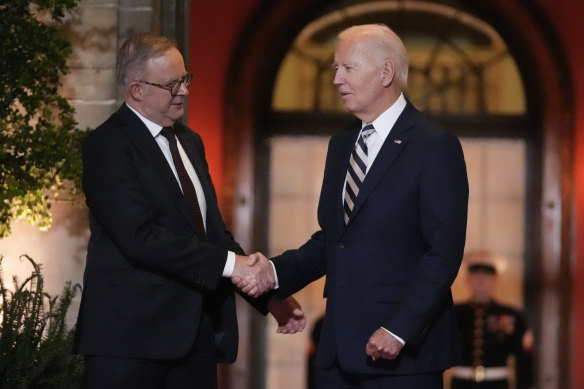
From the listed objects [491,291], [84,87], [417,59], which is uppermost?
[417,59]

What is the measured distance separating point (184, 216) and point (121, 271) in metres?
0.23

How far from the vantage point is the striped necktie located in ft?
9.30

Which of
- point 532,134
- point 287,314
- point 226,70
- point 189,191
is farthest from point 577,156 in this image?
point 189,191

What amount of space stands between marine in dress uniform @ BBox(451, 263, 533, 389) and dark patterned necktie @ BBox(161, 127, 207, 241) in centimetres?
283

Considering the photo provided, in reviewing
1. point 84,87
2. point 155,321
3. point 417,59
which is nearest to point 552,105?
point 417,59

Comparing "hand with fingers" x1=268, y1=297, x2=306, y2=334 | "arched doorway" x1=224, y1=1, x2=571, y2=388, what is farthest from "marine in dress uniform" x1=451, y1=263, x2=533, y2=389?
"hand with fingers" x1=268, y1=297, x2=306, y2=334

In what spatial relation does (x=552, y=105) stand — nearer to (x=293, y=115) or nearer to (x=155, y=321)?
(x=293, y=115)

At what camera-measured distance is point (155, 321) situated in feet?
9.23

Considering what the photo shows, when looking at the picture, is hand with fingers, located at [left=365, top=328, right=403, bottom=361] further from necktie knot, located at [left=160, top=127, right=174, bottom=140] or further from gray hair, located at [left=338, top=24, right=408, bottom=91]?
necktie knot, located at [left=160, top=127, right=174, bottom=140]

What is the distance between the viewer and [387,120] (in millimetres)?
2857

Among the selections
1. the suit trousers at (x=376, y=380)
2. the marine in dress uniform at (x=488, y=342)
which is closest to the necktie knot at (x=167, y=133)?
the suit trousers at (x=376, y=380)

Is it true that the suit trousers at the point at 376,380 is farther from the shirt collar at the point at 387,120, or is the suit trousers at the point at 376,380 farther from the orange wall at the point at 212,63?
the orange wall at the point at 212,63

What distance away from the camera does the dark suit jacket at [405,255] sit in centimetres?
266

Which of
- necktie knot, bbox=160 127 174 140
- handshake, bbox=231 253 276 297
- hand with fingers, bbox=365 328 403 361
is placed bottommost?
hand with fingers, bbox=365 328 403 361
